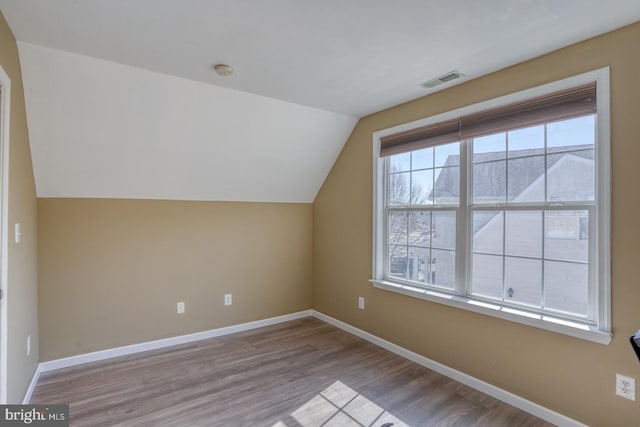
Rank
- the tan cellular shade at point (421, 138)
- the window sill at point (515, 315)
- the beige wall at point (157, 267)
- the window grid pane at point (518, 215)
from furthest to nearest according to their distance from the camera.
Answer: the beige wall at point (157, 267) → the tan cellular shade at point (421, 138) → the window grid pane at point (518, 215) → the window sill at point (515, 315)

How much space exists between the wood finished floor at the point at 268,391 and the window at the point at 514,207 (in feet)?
2.30

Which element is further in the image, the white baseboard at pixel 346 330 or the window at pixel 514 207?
the white baseboard at pixel 346 330

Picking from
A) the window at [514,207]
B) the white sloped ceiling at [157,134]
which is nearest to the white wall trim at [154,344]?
the white sloped ceiling at [157,134]

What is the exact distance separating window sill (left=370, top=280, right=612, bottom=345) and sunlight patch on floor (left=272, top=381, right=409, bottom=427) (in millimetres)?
1016

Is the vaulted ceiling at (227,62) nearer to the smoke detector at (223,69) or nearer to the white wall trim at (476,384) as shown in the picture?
the smoke detector at (223,69)

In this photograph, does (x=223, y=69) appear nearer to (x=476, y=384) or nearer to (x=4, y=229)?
(x=4, y=229)

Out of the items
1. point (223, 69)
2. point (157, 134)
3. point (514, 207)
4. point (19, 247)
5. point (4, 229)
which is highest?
point (223, 69)

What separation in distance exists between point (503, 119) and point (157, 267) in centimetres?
343

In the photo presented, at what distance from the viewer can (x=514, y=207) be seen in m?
2.49

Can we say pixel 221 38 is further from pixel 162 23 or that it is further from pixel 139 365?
pixel 139 365

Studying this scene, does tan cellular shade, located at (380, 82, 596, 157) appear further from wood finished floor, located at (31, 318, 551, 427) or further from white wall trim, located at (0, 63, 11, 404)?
white wall trim, located at (0, 63, 11, 404)

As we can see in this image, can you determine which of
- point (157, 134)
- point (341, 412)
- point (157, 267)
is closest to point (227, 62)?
point (157, 134)

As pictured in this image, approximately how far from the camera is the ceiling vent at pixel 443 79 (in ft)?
8.48

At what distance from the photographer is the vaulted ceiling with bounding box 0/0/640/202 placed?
5.92 feet
